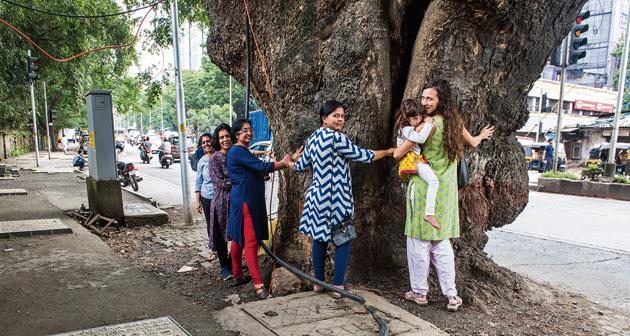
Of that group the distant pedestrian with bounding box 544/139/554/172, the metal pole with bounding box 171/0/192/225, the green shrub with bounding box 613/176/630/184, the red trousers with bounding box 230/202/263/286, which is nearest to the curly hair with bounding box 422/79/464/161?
the red trousers with bounding box 230/202/263/286

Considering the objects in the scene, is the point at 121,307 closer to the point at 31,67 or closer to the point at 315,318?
the point at 315,318

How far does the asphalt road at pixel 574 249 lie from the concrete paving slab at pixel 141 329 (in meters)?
4.17

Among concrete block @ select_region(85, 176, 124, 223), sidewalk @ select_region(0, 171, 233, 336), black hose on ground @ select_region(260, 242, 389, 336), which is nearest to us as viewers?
black hose on ground @ select_region(260, 242, 389, 336)

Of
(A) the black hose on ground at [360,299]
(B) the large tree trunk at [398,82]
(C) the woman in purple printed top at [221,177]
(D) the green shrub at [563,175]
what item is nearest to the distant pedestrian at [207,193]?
(C) the woman in purple printed top at [221,177]

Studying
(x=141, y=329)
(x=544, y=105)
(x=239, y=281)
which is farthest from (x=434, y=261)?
(x=544, y=105)

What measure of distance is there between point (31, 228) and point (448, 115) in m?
5.83

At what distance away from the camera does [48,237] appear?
19.1ft

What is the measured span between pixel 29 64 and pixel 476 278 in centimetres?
1381

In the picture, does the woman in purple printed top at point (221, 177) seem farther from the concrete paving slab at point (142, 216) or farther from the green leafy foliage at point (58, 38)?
the green leafy foliage at point (58, 38)

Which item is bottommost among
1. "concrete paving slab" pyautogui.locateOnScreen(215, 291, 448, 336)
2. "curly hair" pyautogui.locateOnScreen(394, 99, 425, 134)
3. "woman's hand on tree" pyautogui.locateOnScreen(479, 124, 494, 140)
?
"concrete paving slab" pyautogui.locateOnScreen(215, 291, 448, 336)

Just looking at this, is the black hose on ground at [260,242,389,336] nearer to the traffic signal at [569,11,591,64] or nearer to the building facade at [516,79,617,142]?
the traffic signal at [569,11,591,64]

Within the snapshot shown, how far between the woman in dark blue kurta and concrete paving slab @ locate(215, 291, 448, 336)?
61cm

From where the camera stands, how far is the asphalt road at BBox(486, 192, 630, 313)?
197 inches

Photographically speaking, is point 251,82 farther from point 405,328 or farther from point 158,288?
point 405,328
